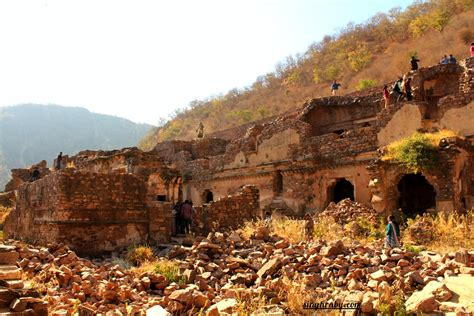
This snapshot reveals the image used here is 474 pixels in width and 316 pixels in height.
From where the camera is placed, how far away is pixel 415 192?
1609 centimetres

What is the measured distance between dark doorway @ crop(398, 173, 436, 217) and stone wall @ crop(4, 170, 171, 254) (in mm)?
9011

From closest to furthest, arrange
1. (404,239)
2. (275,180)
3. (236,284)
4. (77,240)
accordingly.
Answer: (236,284) → (77,240) → (404,239) → (275,180)

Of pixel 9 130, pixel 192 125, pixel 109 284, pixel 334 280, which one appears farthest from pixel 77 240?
pixel 9 130

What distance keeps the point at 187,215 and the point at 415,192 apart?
28.3 feet

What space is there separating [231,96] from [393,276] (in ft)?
181

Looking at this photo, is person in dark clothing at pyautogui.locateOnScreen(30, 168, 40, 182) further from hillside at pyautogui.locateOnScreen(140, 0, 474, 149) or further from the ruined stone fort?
hillside at pyautogui.locateOnScreen(140, 0, 474, 149)

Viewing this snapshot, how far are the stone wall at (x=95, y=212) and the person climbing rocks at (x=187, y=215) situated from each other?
1.40 meters

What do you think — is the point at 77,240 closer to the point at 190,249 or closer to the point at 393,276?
the point at 190,249

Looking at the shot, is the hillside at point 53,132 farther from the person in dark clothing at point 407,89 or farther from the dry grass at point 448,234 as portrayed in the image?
the dry grass at point 448,234

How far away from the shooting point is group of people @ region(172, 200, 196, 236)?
13.3m

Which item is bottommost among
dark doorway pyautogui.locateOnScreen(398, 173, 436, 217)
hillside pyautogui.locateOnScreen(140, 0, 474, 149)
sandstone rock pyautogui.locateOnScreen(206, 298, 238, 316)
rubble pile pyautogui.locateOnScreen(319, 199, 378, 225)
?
sandstone rock pyautogui.locateOnScreen(206, 298, 238, 316)

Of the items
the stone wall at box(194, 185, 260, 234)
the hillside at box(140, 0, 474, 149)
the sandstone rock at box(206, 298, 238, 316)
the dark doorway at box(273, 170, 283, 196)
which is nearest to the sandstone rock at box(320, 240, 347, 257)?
the sandstone rock at box(206, 298, 238, 316)

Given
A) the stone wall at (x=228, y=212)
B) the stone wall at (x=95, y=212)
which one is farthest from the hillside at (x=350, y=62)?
the stone wall at (x=95, y=212)

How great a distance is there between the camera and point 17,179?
3019 centimetres
